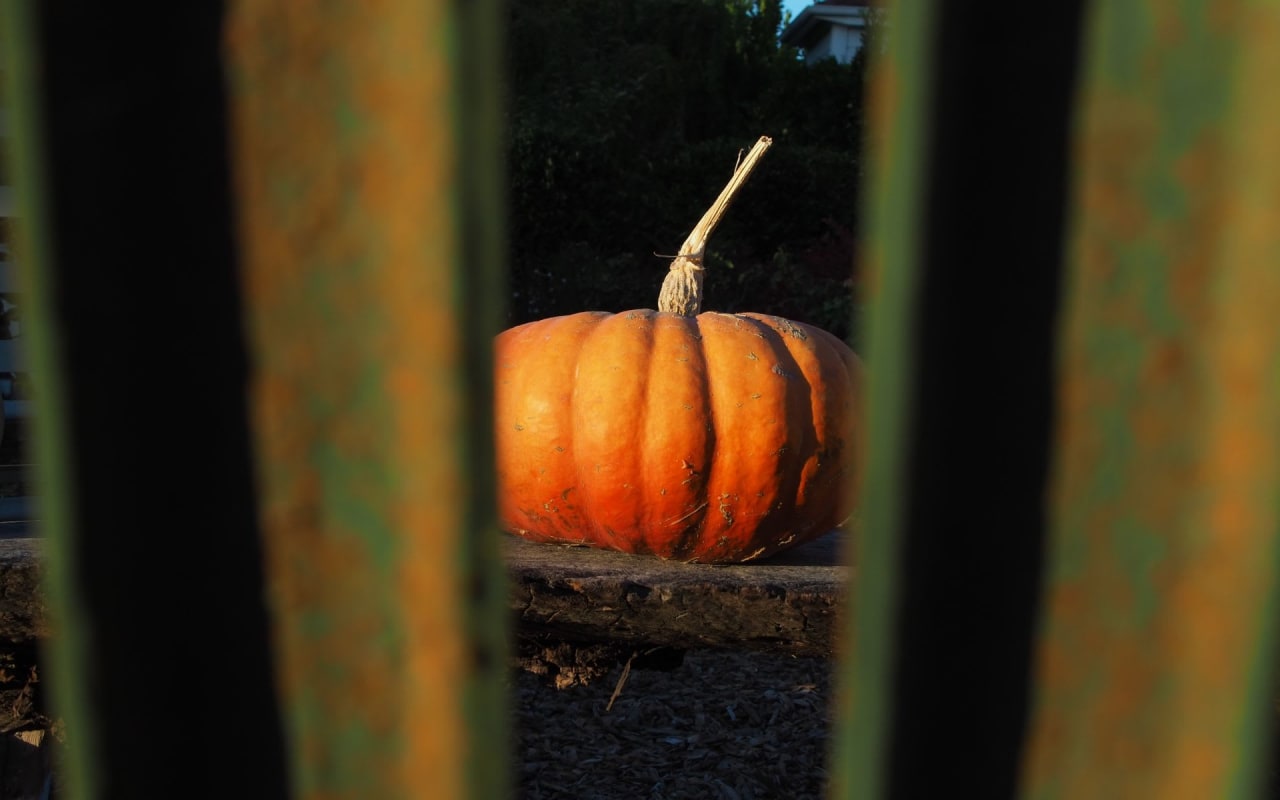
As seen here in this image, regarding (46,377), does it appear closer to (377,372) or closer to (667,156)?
(377,372)

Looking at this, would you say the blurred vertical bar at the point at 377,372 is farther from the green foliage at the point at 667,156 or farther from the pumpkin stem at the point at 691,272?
the green foliage at the point at 667,156

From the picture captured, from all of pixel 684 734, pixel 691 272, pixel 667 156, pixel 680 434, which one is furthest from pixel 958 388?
pixel 667 156

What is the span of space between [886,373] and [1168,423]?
8 cm

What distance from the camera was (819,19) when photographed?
16.9 m

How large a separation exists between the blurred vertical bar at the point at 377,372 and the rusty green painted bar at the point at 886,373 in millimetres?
113

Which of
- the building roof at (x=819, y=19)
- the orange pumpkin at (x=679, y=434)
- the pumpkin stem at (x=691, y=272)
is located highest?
the building roof at (x=819, y=19)

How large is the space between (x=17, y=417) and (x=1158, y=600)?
4.88 metres

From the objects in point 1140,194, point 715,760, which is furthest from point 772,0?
point 1140,194

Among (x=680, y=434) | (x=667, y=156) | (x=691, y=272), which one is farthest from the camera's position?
(x=667, y=156)

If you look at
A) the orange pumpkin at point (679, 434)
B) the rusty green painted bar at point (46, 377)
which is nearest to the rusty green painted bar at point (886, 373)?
the rusty green painted bar at point (46, 377)

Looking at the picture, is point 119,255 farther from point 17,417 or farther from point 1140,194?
point 17,417

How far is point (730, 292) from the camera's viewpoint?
21.7ft

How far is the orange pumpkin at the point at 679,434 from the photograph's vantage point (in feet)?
6.15

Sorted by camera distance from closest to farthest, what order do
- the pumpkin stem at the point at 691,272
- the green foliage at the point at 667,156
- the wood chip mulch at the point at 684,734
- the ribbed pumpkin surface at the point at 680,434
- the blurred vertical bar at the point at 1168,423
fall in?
1. the blurred vertical bar at the point at 1168,423
2. the ribbed pumpkin surface at the point at 680,434
3. the pumpkin stem at the point at 691,272
4. the wood chip mulch at the point at 684,734
5. the green foliage at the point at 667,156
